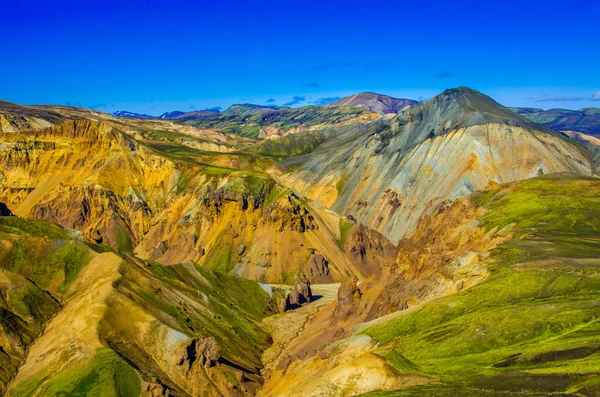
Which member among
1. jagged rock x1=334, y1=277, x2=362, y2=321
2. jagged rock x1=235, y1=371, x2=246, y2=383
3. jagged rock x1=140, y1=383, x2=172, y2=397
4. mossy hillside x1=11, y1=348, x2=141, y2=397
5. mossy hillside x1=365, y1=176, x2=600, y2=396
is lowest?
jagged rock x1=235, y1=371, x2=246, y2=383

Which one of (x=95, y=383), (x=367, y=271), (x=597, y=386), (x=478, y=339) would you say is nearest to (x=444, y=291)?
(x=478, y=339)

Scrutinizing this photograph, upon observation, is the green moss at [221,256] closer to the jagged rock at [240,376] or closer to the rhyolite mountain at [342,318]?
the rhyolite mountain at [342,318]

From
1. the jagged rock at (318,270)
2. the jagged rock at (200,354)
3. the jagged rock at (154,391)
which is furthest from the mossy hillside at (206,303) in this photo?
the jagged rock at (318,270)

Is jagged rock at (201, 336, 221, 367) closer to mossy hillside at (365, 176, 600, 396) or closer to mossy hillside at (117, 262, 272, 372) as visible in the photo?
mossy hillside at (117, 262, 272, 372)

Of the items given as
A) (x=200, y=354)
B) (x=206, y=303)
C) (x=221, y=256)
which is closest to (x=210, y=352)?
(x=200, y=354)

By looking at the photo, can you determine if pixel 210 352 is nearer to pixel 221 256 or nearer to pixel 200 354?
pixel 200 354

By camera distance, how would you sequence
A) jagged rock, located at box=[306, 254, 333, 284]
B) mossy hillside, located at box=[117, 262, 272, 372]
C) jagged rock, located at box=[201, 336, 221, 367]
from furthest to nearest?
jagged rock, located at box=[306, 254, 333, 284] → mossy hillside, located at box=[117, 262, 272, 372] → jagged rock, located at box=[201, 336, 221, 367]

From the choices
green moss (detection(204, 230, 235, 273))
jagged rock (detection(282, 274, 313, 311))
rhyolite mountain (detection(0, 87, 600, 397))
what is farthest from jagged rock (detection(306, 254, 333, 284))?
green moss (detection(204, 230, 235, 273))
